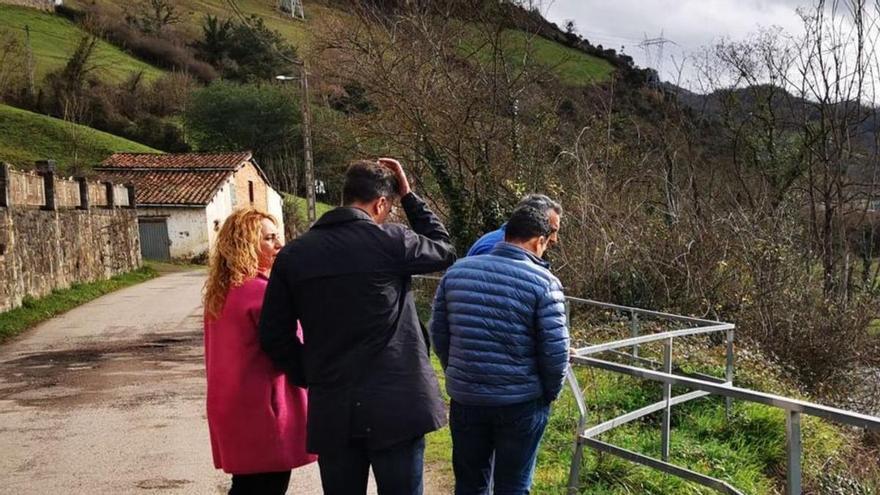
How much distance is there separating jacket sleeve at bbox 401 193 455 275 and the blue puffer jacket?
30 centimetres

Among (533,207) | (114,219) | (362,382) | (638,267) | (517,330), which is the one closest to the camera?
(362,382)

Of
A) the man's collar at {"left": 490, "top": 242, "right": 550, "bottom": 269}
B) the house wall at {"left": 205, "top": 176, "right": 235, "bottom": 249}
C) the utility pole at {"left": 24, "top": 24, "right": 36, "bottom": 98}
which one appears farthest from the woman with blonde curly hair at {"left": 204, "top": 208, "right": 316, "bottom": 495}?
the utility pole at {"left": 24, "top": 24, "right": 36, "bottom": 98}

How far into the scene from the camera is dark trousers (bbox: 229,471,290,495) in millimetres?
2994

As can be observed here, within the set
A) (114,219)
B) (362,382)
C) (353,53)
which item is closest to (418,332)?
(362,382)

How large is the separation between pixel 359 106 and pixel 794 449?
1514 centimetres

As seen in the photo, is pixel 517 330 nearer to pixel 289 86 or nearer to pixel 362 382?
pixel 362 382

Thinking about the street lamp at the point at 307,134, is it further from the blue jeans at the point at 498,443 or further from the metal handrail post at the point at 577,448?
the blue jeans at the point at 498,443

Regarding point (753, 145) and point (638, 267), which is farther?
point (753, 145)

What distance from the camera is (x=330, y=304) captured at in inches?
105

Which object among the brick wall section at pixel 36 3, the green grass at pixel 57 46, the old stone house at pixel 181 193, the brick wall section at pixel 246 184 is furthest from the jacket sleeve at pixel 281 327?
the brick wall section at pixel 36 3

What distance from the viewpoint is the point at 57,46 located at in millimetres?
60625

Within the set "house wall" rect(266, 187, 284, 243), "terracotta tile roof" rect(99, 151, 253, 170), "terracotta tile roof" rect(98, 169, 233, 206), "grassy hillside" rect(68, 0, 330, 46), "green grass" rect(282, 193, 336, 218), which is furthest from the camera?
"grassy hillside" rect(68, 0, 330, 46)

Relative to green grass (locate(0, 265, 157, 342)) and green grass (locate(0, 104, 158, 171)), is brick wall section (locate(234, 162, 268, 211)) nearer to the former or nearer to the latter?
green grass (locate(0, 104, 158, 171))

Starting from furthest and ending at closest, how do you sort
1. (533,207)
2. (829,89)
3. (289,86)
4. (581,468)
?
1. (289,86)
2. (829,89)
3. (581,468)
4. (533,207)
